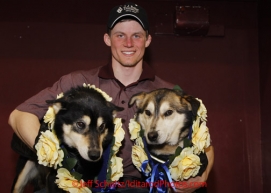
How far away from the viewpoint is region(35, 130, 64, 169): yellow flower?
199cm

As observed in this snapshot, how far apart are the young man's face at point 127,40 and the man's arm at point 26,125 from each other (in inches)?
28.3

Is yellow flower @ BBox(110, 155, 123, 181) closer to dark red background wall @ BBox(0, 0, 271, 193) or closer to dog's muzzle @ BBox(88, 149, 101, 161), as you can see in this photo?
dog's muzzle @ BBox(88, 149, 101, 161)

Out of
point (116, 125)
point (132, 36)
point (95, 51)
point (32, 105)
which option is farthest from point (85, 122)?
point (95, 51)

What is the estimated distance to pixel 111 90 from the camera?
2582mm

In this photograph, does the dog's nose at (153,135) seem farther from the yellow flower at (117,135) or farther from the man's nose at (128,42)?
the man's nose at (128,42)

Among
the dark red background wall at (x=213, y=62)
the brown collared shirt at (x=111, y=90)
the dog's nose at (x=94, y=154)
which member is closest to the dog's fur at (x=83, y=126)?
the dog's nose at (x=94, y=154)

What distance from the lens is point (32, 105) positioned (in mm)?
2367

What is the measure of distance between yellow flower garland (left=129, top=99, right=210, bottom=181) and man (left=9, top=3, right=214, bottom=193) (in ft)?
0.67

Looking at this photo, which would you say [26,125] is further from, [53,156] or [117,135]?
[117,135]

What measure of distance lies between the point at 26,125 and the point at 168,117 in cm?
85

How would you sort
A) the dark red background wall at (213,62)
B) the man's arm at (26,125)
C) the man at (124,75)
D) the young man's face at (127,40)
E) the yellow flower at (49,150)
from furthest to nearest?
the dark red background wall at (213,62) → the young man's face at (127,40) → the man at (124,75) → the man's arm at (26,125) → the yellow flower at (49,150)

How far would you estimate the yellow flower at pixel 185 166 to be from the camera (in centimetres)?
211

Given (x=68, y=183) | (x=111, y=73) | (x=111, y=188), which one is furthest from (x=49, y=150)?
(x=111, y=73)

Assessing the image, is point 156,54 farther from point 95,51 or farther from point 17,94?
point 17,94
